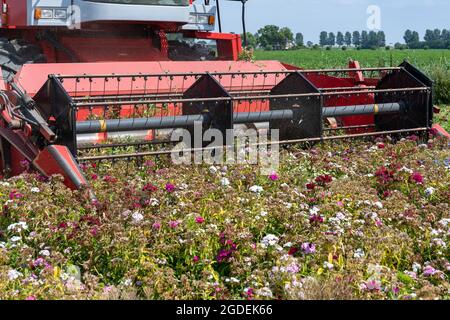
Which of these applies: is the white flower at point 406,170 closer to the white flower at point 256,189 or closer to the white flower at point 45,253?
the white flower at point 256,189

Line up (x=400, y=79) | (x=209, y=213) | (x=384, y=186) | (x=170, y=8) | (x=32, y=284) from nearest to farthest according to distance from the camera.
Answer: (x=32, y=284)
(x=209, y=213)
(x=384, y=186)
(x=400, y=79)
(x=170, y=8)

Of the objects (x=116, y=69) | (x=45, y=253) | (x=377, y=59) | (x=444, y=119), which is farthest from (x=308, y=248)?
(x=377, y=59)

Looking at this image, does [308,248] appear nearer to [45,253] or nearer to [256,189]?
[256,189]

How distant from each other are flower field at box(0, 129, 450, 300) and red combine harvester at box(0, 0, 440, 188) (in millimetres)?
474

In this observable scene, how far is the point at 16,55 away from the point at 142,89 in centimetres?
183

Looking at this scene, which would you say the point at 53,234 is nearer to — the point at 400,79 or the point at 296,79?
the point at 296,79

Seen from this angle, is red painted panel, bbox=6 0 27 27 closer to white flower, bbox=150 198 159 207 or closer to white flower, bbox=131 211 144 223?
white flower, bbox=150 198 159 207

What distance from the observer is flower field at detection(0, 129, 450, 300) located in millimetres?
3189

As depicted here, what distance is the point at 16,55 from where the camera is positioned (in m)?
7.59

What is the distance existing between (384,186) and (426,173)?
1.38 ft

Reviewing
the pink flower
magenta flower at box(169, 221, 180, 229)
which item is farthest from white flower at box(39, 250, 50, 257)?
the pink flower
